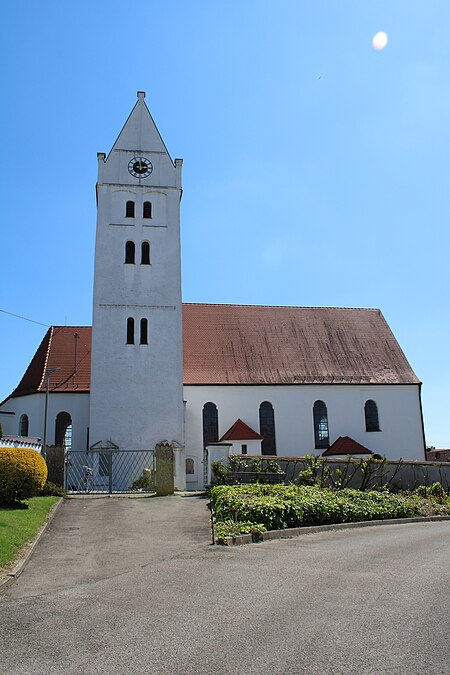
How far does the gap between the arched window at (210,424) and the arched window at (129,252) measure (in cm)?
915

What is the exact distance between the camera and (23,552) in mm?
10320

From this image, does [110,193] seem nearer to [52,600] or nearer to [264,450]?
[264,450]

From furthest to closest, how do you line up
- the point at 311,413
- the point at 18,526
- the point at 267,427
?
the point at 311,413
the point at 267,427
the point at 18,526

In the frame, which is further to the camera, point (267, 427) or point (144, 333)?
point (267, 427)

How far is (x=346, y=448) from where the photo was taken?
112 feet

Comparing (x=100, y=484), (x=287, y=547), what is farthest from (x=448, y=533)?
(x=100, y=484)

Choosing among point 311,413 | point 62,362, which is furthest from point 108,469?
point 311,413

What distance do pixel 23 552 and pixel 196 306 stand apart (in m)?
29.5

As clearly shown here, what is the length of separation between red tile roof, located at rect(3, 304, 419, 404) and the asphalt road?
22.9 m

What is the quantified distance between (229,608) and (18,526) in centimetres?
658

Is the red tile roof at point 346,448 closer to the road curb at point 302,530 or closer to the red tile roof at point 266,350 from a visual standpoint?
the red tile roof at point 266,350

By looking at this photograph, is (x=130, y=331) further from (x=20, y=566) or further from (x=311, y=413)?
(x=20, y=566)

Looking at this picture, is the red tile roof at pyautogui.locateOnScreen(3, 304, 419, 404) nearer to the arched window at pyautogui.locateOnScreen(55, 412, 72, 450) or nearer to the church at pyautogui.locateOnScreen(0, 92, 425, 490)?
the church at pyautogui.locateOnScreen(0, 92, 425, 490)

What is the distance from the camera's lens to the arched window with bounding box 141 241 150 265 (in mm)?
32594
